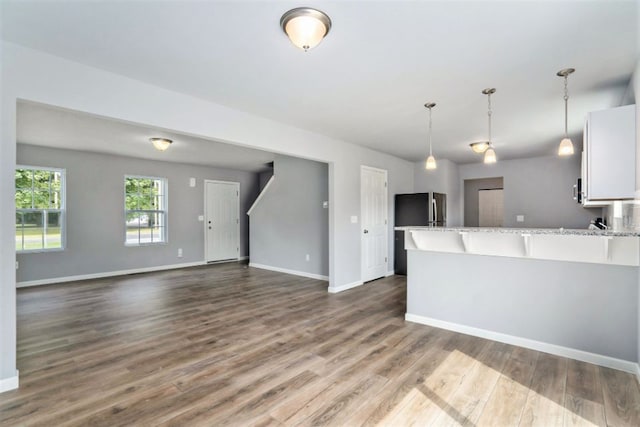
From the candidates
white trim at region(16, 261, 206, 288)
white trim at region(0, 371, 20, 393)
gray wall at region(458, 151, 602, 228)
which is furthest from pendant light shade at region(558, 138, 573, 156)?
white trim at region(16, 261, 206, 288)

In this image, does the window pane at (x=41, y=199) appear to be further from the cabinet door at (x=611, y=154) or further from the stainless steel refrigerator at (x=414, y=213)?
the cabinet door at (x=611, y=154)

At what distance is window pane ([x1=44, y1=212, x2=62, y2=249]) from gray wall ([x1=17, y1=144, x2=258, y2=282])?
13 cm

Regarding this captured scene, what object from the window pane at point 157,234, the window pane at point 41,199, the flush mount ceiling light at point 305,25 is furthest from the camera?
the window pane at point 157,234

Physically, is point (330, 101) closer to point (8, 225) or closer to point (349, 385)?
point (349, 385)

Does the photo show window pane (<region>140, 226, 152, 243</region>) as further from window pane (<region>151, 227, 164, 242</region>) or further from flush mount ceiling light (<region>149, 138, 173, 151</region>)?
flush mount ceiling light (<region>149, 138, 173, 151</region>)

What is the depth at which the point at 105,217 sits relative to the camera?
6.28m

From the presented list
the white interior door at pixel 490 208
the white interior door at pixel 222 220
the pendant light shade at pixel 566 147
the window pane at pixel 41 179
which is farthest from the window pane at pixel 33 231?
the white interior door at pixel 490 208

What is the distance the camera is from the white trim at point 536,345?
257cm

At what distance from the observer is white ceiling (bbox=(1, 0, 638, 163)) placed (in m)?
1.90

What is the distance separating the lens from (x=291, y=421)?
1.93 m

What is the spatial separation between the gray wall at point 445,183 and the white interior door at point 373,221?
1.36 meters

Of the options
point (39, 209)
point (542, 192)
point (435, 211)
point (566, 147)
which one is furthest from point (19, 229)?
point (542, 192)

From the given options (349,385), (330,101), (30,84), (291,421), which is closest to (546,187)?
(330,101)

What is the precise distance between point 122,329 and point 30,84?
8.17ft
